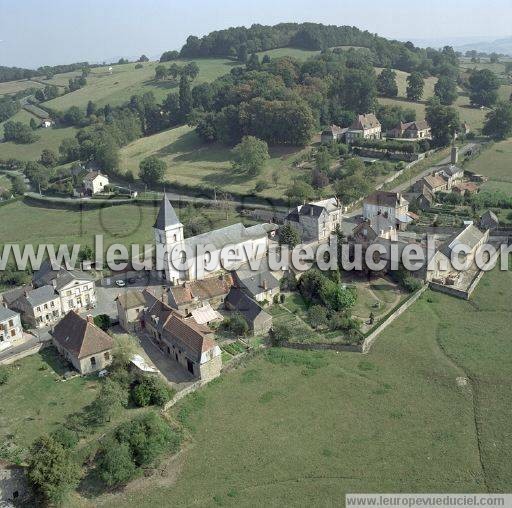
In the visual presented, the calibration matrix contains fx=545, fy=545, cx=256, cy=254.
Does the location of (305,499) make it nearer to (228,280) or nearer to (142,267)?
(228,280)

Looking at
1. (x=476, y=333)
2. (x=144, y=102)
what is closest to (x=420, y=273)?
(x=476, y=333)

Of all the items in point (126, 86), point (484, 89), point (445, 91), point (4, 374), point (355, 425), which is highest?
point (126, 86)

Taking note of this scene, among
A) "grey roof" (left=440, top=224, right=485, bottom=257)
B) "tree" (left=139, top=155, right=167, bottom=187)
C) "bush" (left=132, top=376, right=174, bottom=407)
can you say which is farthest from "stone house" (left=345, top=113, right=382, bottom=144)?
"bush" (left=132, top=376, right=174, bottom=407)

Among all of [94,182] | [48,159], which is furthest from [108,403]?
[48,159]

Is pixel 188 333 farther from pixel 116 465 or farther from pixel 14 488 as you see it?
pixel 14 488

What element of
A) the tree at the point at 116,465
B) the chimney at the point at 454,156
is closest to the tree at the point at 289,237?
the tree at the point at 116,465

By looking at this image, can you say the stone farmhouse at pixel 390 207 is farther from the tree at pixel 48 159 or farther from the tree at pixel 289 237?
the tree at pixel 48 159
